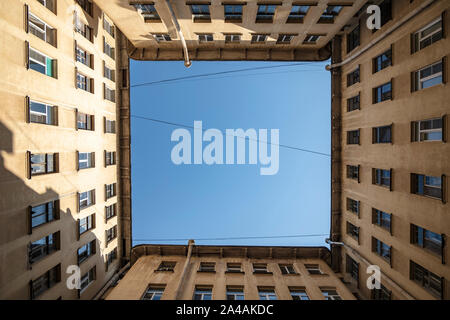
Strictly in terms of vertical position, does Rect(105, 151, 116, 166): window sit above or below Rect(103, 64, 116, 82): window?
below

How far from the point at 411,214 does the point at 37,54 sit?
73.5 ft

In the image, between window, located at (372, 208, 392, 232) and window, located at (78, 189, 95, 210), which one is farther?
window, located at (78, 189, 95, 210)

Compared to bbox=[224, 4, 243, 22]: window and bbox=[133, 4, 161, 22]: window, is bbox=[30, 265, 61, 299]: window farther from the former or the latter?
bbox=[224, 4, 243, 22]: window

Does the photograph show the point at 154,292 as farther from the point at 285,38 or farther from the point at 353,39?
the point at 353,39

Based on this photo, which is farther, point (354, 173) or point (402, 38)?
point (354, 173)

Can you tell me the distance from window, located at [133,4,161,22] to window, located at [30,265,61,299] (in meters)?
18.5

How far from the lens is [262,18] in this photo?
18547mm

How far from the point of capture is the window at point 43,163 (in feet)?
39.7

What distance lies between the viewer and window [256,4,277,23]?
1742cm

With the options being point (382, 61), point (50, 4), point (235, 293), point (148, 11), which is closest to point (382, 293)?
point (235, 293)

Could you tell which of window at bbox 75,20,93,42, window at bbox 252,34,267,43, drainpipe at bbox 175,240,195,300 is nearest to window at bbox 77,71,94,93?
window at bbox 75,20,93,42
